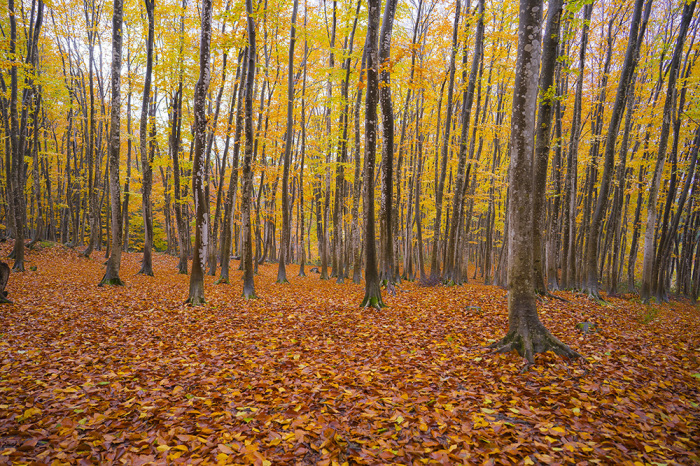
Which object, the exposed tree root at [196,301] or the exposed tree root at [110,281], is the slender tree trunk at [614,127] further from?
the exposed tree root at [110,281]

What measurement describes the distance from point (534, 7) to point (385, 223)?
6.86m

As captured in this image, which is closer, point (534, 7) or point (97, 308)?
point (534, 7)

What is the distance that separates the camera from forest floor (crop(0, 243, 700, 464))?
2.93 metres

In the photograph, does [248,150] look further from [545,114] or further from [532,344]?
[532,344]

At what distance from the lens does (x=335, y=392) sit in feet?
13.3

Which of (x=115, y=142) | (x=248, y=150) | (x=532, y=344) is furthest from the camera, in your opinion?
(x=115, y=142)

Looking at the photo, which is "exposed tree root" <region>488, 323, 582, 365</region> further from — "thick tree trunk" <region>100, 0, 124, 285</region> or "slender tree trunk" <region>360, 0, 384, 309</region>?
"thick tree trunk" <region>100, 0, 124, 285</region>

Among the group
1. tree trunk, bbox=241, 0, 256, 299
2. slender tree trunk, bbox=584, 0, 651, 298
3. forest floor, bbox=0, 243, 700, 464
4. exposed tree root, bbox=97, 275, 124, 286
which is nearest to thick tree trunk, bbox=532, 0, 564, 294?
forest floor, bbox=0, 243, 700, 464

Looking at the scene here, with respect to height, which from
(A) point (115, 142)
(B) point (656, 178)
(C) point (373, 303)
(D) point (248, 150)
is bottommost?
(C) point (373, 303)

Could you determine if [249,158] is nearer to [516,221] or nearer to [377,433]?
[516,221]

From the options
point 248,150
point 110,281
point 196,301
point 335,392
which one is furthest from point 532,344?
point 110,281

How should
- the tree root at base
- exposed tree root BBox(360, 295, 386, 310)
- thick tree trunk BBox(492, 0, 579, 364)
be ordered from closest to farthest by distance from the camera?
the tree root at base → thick tree trunk BBox(492, 0, 579, 364) → exposed tree root BBox(360, 295, 386, 310)

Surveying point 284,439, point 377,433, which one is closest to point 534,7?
point 377,433

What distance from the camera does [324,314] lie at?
818 centimetres
